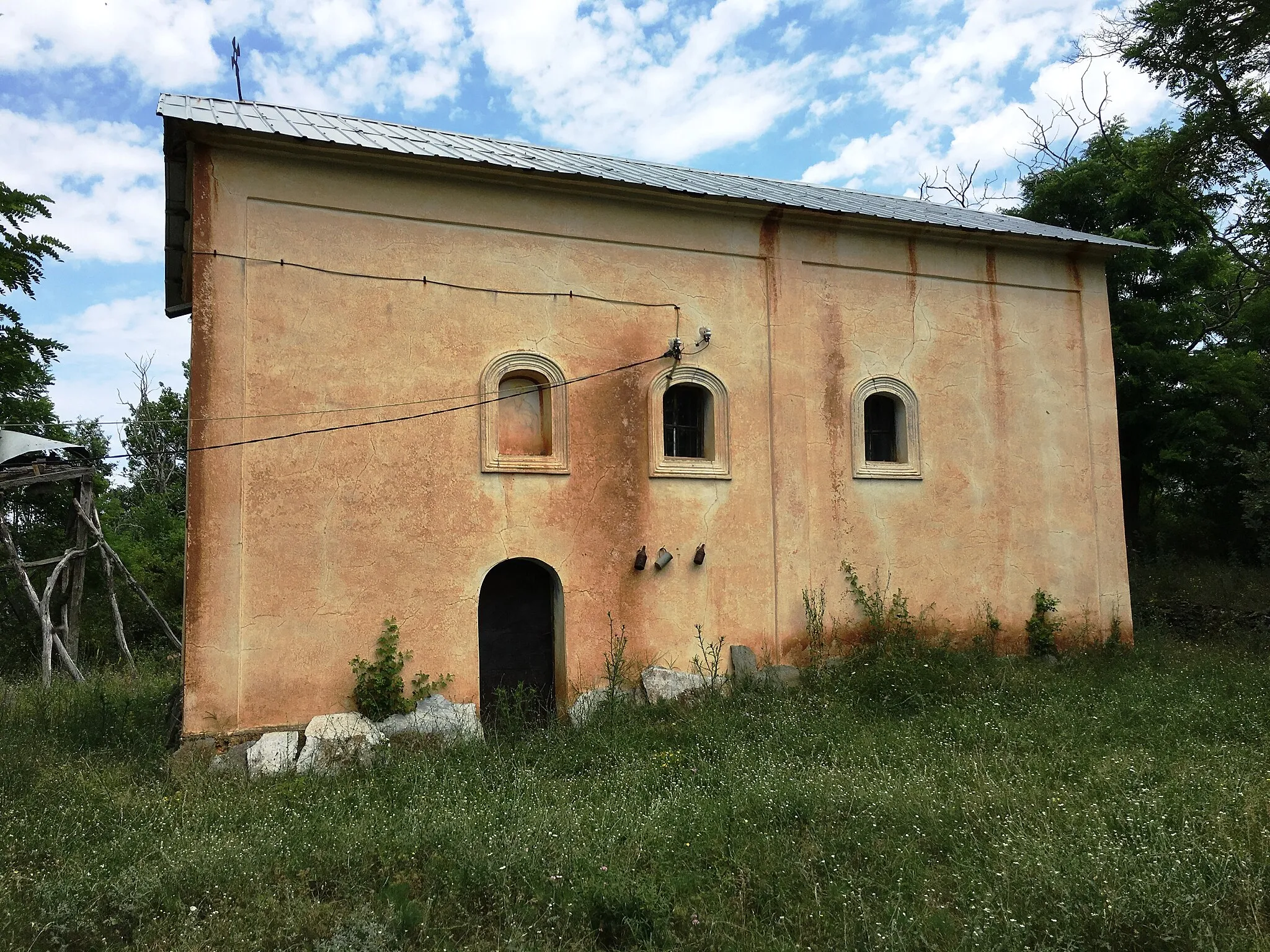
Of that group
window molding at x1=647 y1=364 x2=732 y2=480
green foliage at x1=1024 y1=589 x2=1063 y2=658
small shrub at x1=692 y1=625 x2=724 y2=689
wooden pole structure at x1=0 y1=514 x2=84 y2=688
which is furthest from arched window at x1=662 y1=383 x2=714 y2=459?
wooden pole structure at x1=0 y1=514 x2=84 y2=688

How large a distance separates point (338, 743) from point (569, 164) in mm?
6763

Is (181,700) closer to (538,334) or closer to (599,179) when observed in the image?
(538,334)

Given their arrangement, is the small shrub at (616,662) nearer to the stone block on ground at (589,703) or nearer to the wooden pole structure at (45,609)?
the stone block on ground at (589,703)

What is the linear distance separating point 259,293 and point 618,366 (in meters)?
3.60

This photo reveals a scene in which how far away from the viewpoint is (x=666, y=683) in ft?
29.3

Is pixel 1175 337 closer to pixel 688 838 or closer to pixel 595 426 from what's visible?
pixel 595 426

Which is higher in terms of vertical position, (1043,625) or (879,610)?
(879,610)

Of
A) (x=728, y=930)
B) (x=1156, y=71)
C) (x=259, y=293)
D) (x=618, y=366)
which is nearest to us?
(x=728, y=930)

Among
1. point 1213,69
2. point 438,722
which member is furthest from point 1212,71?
point 438,722

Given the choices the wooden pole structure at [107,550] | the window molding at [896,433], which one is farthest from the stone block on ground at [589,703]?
the wooden pole structure at [107,550]

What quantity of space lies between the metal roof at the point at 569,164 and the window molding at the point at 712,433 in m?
2.02

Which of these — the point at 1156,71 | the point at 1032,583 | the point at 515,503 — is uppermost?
the point at 1156,71

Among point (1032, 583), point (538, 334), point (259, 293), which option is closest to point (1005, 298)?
point (1032, 583)

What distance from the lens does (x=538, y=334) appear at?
29.2ft
